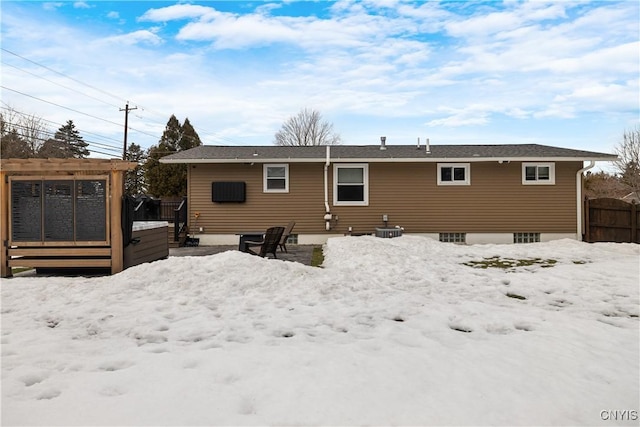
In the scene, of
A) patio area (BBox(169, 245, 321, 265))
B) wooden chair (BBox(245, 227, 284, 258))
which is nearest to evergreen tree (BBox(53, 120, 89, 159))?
patio area (BBox(169, 245, 321, 265))

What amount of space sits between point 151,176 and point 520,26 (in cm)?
2505

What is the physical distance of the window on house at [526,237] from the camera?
12320 mm

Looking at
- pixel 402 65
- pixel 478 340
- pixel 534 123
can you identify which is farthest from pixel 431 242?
pixel 534 123

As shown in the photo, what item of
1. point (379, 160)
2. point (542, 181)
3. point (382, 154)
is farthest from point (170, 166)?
point (542, 181)

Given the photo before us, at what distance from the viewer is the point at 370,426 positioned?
187cm

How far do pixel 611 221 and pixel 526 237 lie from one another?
2426 mm

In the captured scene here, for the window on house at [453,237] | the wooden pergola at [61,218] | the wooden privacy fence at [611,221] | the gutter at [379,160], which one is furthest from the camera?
the window on house at [453,237]

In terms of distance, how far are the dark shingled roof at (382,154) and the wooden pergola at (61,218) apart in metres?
5.31

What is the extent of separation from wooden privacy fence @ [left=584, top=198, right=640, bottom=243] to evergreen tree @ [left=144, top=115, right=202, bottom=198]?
23.6 metres

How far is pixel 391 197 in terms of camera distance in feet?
40.8

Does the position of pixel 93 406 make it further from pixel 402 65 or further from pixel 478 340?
pixel 402 65

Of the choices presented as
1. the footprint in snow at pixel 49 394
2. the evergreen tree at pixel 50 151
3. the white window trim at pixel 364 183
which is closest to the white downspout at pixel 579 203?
the white window trim at pixel 364 183

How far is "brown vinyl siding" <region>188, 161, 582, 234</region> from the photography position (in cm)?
1227

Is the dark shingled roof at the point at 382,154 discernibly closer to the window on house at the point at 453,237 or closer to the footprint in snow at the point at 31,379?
the window on house at the point at 453,237
